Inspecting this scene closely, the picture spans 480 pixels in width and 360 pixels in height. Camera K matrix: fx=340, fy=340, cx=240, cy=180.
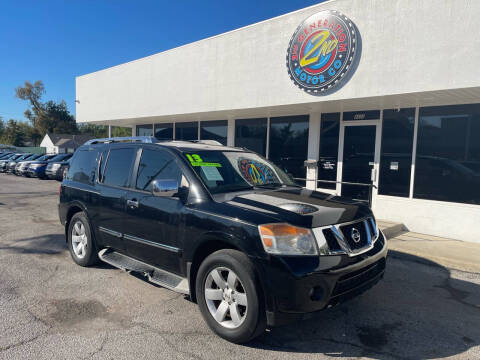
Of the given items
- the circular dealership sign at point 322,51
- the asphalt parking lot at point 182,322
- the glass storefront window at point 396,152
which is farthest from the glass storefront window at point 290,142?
the asphalt parking lot at point 182,322

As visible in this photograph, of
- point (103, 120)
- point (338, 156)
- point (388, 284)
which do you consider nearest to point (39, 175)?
point (103, 120)

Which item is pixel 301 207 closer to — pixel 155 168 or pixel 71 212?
pixel 155 168

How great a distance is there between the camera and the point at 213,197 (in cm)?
342

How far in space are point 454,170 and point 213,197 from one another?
21.1ft

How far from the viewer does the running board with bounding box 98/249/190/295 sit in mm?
3475

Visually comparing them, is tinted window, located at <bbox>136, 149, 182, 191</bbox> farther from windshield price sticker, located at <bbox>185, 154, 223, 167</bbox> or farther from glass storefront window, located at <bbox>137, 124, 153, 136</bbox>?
glass storefront window, located at <bbox>137, 124, 153, 136</bbox>

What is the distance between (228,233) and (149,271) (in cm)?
137

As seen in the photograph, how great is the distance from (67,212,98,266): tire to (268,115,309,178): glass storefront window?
235 inches

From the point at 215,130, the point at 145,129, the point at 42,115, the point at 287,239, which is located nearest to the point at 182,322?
the point at 287,239

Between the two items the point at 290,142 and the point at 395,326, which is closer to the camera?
the point at 395,326

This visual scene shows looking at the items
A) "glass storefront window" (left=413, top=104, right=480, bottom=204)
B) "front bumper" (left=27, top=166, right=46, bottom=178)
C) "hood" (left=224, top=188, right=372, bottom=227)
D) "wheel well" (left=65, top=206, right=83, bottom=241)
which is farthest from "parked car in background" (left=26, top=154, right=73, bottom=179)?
"hood" (left=224, top=188, right=372, bottom=227)

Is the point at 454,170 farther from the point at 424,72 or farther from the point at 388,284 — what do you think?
the point at 388,284

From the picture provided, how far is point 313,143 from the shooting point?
9.66 metres

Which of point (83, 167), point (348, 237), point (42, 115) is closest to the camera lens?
point (348, 237)
